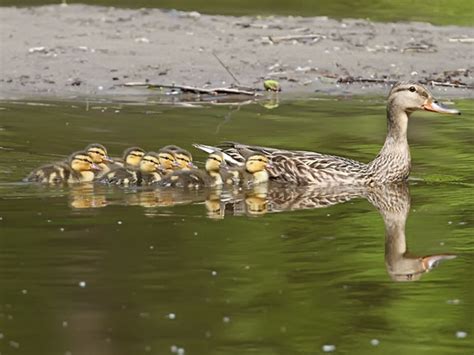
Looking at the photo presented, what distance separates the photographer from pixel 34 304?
270 inches

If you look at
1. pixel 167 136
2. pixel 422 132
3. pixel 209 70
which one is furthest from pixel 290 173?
pixel 209 70

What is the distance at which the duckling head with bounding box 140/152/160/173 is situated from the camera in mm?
10344

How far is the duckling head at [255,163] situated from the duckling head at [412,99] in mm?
1149

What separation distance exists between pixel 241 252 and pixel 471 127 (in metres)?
5.51

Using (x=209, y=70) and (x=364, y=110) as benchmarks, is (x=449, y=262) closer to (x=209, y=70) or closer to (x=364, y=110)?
(x=364, y=110)

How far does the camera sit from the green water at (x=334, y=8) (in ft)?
65.9

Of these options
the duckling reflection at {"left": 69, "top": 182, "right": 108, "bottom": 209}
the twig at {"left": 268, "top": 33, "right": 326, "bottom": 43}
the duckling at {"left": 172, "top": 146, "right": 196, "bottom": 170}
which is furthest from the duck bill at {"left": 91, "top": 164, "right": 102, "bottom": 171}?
the twig at {"left": 268, "top": 33, "right": 326, "bottom": 43}

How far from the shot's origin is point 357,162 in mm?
10938

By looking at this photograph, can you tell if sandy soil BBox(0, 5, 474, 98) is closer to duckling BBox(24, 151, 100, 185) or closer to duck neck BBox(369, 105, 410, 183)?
duck neck BBox(369, 105, 410, 183)

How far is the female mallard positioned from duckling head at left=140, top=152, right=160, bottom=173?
17.1 inches

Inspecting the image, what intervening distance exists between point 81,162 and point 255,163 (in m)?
1.14

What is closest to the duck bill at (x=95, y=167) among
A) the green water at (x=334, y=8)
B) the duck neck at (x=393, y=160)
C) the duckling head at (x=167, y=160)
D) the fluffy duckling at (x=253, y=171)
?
the duckling head at (x=167, y=160)

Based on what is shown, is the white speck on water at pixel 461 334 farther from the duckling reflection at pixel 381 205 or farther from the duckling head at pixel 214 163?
the duckling head at pixel 214 163

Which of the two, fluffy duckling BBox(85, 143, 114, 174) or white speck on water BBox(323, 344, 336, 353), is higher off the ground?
white speck on water BBox(323, 344, 336, 353)
